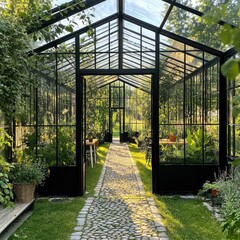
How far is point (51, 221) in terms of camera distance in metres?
4.86

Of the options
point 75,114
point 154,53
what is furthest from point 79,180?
point 154,53

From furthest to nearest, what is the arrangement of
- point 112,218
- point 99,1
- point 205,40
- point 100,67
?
point 100,67 < point 205,40 < point 99,1 < point 112,218

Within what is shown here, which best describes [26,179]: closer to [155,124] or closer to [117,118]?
[155,124]

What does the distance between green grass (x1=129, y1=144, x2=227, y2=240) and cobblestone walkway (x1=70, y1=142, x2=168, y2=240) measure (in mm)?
143

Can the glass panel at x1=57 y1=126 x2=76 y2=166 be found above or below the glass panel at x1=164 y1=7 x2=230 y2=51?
below

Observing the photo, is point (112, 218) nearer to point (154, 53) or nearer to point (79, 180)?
point (79, 180)

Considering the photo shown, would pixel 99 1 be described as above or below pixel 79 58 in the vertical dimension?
above

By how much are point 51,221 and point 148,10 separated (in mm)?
3883

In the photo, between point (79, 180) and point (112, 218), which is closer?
point (112, 218)

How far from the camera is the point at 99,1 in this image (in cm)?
549

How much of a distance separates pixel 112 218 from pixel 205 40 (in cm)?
351

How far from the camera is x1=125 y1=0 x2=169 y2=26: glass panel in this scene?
5457 millimetres

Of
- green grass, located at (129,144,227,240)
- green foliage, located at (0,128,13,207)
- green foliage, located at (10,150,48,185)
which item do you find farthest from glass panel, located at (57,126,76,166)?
green foliage, located at (0,128,13,207)

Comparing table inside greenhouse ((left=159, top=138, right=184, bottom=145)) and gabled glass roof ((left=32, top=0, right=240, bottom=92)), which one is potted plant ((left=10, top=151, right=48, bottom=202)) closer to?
gabled glass roof ((left=32, top=0, right=240, bottom=92))
